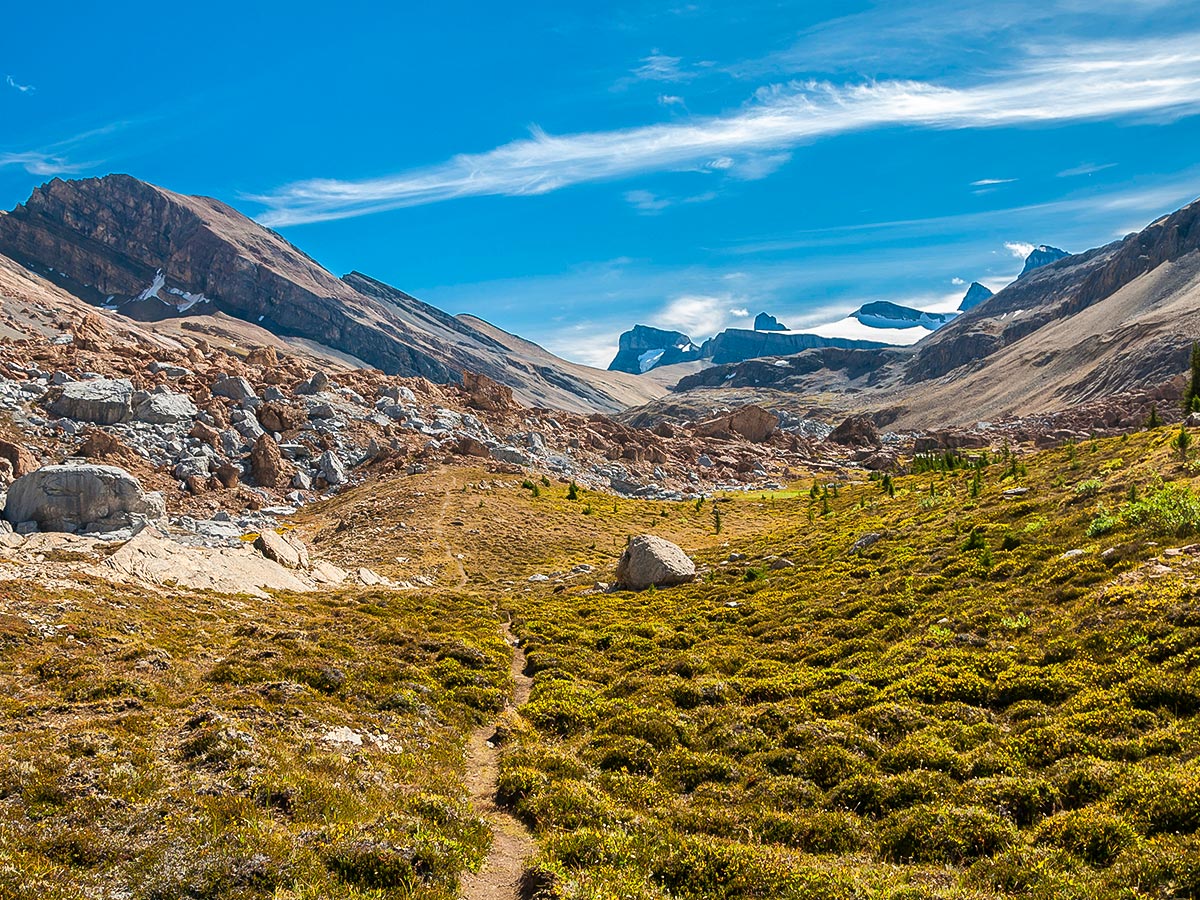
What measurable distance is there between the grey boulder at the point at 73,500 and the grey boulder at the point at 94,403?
3282 cm

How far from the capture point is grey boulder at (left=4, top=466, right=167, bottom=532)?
41.4m

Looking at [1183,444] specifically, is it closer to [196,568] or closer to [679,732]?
[679,732]

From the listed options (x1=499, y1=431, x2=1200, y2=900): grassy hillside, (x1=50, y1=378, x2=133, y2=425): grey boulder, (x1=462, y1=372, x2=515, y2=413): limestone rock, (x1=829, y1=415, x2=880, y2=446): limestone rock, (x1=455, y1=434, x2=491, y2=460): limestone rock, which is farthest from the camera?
(x1=829, y1=415, x2=880, y2=446): limestone rock

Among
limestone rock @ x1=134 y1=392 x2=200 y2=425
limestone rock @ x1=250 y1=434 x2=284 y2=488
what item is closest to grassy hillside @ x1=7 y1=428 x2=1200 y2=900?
limestone rock @ x1=250 y1=434 x2=284 y2=488

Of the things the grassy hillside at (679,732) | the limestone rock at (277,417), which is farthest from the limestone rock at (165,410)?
the grassy hillside at (679,732)

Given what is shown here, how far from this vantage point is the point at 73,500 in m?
42.3

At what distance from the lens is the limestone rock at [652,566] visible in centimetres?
4159

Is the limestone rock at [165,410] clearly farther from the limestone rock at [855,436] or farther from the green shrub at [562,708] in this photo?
the limestone rock at [855,436]

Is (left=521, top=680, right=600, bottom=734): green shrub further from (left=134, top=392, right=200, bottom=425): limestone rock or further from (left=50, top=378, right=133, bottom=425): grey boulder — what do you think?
(left=134, top=392, right=200, bottom=425): limestone rock

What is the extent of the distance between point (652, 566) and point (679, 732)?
2378cm

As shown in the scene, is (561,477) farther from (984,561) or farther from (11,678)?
(11,678)

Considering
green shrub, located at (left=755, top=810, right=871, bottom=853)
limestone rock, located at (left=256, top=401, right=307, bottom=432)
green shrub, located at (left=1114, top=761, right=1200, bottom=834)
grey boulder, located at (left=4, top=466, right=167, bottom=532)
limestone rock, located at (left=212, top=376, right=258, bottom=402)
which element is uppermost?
limestone rock, located at (left=212, top=376, right=258, bottom=402)

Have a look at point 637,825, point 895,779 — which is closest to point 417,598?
point 637,825

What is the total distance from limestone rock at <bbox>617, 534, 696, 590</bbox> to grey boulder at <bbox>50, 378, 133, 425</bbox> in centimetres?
6244
